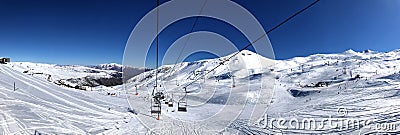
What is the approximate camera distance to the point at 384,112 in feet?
48.8

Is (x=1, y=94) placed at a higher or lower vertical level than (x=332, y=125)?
higher

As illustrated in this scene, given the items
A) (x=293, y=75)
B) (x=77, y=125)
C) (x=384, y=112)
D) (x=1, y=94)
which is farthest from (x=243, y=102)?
(x=293, y=75)

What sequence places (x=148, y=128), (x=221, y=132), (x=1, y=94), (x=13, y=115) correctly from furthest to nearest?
(x=1, y=94) → (x=148, y=128) → (x=221, y=132) → (x=13, y=115)

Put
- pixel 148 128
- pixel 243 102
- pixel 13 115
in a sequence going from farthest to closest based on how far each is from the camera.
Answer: pixel 243 102, pixel 148 128, pixel 13 115

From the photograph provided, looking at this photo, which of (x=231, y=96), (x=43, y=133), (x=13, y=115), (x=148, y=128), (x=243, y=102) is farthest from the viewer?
(x=231, y=96)

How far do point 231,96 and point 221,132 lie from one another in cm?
2589

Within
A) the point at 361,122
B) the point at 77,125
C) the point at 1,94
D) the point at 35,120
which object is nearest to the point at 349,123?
the point at 361,122

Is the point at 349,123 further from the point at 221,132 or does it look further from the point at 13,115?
the point at 13,115

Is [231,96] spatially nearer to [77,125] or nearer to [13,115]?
[77,125]

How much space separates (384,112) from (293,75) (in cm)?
5447

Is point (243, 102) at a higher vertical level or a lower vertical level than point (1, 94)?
lower

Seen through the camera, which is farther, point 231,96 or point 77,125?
point 231,96

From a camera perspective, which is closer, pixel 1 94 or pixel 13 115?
pixel 13 115

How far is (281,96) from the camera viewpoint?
121 feet
